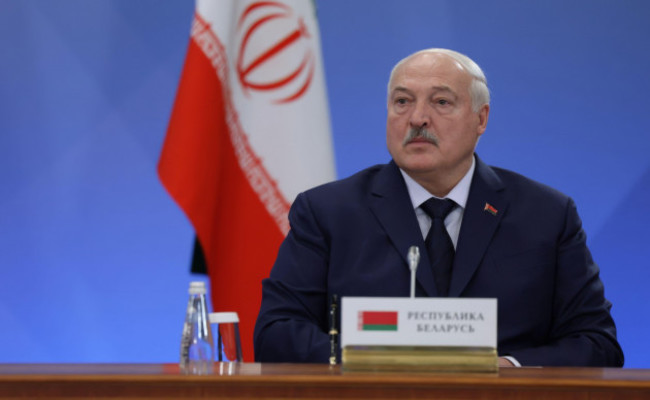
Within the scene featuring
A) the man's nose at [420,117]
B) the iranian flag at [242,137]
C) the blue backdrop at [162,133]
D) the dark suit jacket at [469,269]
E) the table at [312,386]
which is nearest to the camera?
the table at [312,386]

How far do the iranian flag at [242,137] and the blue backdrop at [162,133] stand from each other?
735mm

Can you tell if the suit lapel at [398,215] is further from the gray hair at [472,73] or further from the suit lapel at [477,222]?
the gray hair at [472,73]

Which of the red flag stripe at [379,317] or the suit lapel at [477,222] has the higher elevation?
the suit lapel at [477,222]

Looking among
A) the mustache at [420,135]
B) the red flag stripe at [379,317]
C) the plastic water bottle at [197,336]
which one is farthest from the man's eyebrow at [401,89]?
the red flag stripe at [379,317]

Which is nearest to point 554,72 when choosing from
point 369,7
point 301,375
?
point 369,7

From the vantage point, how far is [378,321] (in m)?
1.54

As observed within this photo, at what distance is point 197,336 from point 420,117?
1012mm

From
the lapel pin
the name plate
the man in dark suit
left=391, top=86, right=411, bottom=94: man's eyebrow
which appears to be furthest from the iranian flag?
the name plate

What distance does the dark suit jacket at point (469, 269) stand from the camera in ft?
7.51

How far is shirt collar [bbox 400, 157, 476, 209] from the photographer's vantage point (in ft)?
8.19

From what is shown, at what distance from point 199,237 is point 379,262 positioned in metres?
1.33

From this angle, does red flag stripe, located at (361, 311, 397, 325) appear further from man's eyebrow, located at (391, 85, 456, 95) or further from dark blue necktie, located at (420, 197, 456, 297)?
man's eyebrow, located at (391, 85, 456, 95)

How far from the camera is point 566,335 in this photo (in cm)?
238

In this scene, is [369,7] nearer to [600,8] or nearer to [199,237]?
[600,8]
